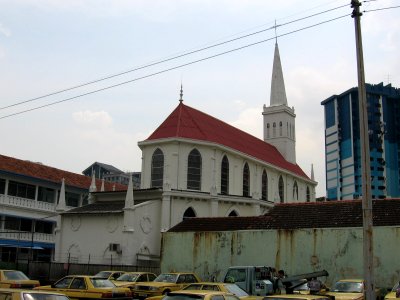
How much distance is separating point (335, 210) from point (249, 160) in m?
18.7

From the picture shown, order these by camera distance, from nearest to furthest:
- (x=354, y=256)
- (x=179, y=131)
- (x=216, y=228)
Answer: (x=354, y=256)
(x=216, y=228)
(x=179, y=131)

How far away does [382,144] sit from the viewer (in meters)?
114

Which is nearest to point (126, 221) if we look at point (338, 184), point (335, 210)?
point (335, 210)

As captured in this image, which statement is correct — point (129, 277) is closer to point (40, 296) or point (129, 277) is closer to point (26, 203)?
point (40, 296)

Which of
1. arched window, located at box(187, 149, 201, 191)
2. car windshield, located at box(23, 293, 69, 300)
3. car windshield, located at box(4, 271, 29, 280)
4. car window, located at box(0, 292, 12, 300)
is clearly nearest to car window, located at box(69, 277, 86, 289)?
car windshield, located at box(4, 271, 29, 280)

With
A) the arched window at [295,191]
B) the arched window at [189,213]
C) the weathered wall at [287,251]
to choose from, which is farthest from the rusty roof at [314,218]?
the arched window at [295,191]

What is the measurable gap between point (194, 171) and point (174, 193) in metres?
3.93

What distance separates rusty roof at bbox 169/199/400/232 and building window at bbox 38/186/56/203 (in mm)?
21131

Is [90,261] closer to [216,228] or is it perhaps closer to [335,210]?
[216,228]

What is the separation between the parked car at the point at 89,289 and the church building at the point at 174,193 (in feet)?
62.2

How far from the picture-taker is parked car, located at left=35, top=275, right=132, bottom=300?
59.9ft

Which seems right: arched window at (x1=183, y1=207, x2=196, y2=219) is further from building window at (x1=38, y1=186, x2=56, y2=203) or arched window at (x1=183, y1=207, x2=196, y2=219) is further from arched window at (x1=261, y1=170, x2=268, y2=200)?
building window at (x1=38, y1=186, x2=56, y2=203)

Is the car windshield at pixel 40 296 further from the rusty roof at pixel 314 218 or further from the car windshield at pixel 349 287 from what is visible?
the rusty roof at pixel 314 218

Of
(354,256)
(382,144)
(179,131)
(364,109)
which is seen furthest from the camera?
(382,144)
